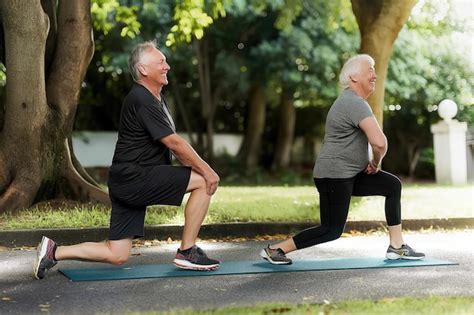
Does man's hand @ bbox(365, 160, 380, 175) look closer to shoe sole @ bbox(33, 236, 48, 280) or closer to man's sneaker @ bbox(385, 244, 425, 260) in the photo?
man's sneaker @ bbox(385, 244, 425, 260)

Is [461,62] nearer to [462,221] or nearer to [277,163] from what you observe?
[277,163]

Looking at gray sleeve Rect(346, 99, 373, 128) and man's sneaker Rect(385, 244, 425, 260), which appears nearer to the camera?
gray sleeve Rect(346, 99, 373, 128)

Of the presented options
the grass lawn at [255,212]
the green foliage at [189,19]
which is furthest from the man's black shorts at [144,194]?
the green foliage at [189,19]

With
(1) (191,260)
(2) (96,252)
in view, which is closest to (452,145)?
(1) (191,260)

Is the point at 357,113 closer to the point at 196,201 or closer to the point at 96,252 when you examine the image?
the point at 196,201

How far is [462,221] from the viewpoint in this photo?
415 inches

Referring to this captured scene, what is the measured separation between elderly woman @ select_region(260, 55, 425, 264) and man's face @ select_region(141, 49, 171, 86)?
1.54 metres

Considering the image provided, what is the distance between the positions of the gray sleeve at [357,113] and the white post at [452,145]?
13.5m

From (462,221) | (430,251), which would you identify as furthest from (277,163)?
(430,251)

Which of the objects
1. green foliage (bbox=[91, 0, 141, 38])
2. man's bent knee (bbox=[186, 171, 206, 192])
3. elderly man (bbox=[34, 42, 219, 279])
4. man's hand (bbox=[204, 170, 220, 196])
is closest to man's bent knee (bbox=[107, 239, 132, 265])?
elderly man (bbox=[34, 42, 219, 279])

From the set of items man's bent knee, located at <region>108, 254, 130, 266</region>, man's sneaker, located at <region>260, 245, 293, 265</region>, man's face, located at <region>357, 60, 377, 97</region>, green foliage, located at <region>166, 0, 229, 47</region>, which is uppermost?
green foliage, located at <region>166, 0, 229, 47</region>

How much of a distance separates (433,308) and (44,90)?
6573 mm

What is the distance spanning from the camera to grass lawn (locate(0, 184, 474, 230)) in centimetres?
938

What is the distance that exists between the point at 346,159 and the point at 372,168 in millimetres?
288
